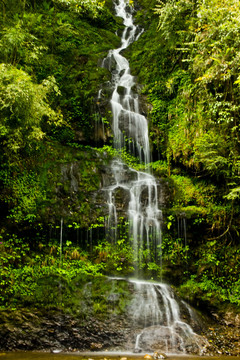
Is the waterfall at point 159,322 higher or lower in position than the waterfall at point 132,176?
lower

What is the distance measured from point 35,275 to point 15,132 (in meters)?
4.30

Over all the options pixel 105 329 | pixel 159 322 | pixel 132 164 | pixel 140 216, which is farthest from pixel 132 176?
pixel 105 329

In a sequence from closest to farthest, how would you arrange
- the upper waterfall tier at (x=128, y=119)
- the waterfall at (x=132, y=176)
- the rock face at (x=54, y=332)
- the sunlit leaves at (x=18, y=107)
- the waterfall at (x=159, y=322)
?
the rock face at (x=54, y=332), the waterfall at (x=159, y=322), the sunlit leaves at (x=18, y=107), the waterfall at (x=132, y=176), the upper waterfall tier at (x=128, y=119)

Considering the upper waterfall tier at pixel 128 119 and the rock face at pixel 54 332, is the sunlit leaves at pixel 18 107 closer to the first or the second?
the upper waterfall tier at pixel 128 119

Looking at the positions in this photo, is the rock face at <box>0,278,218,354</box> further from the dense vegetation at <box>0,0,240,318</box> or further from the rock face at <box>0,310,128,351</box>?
the dense vegetation at <box>0,0,240,318</box>

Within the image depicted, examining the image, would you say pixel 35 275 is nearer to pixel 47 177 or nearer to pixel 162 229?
pixel 47 177

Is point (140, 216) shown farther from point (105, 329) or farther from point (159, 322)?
point (105, 329)

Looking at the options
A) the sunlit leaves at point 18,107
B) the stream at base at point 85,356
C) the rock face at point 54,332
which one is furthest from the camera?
the sunlit leaves at point 18,107

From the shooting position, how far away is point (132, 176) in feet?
39.1

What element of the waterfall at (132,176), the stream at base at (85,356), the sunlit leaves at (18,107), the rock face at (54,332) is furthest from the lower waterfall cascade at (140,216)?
the sunlit leaves at (18,107)

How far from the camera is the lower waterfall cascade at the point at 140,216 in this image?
725 cm

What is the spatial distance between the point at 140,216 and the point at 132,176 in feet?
6.84

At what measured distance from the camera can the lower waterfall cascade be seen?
23.8 feet

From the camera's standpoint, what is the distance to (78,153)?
12102 mm
